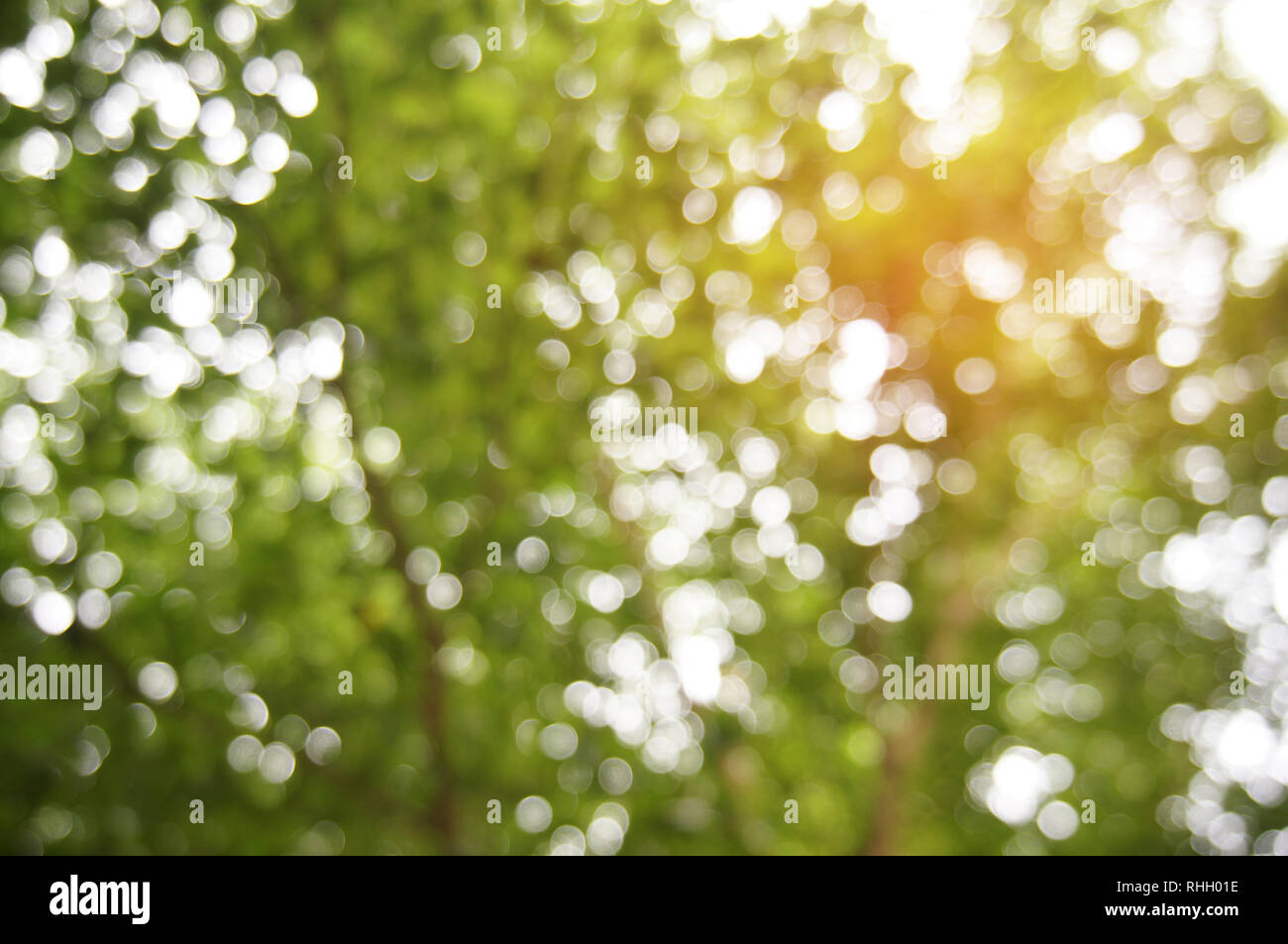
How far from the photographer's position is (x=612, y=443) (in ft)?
12.5

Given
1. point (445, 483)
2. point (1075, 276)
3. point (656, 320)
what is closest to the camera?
point (445, 483)

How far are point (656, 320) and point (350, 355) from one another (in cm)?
137

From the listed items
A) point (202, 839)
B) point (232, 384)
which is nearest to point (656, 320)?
point (232, 384)

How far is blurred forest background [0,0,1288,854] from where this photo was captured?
3111mm

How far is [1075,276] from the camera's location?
4.06m

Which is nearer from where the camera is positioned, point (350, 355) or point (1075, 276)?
A: point (350, 355)

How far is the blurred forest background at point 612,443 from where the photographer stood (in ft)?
10.2

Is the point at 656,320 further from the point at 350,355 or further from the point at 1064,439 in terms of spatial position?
the point at 1064,439
